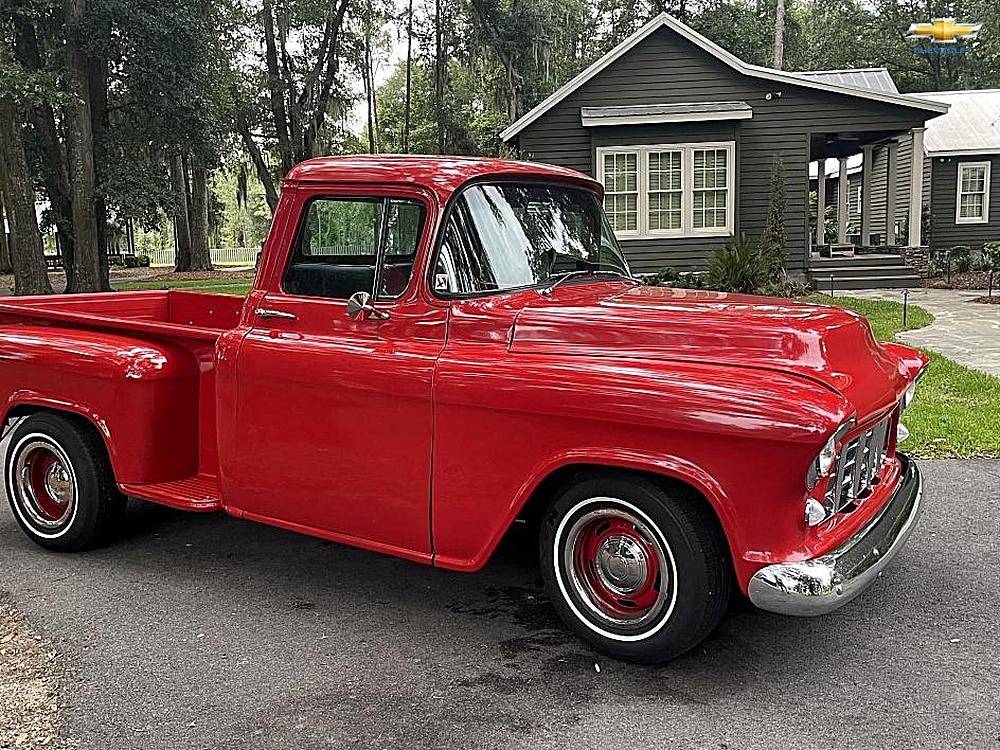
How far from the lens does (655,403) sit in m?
3.49

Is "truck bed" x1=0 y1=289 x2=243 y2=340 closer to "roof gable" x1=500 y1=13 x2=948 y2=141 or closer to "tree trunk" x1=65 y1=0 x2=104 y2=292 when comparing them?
"roof gable" x1=500 y1=13 x2=948 y2=141

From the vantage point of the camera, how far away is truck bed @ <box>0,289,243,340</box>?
5.49 metres

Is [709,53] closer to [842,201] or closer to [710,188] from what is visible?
[710,188]

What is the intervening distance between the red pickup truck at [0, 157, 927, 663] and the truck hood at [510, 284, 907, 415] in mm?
12

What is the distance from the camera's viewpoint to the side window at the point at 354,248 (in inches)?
169

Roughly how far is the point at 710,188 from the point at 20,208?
1453 cm

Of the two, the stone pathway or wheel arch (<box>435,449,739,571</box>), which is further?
the stone pathway

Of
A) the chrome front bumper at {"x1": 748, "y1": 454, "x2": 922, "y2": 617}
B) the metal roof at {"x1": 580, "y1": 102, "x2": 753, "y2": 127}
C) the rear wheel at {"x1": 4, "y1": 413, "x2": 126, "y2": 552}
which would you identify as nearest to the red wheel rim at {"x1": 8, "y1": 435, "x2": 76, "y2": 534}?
the rear wheel at {"x1": 4, "y1": 413, "x2": 126, "y2": 552}

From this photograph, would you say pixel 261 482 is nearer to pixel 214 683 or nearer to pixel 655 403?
pixel 214 683

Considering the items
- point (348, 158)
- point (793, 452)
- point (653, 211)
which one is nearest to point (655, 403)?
point (793, 452)

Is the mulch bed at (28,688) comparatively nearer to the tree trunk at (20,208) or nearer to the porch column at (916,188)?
the tree trunk at (20,208)

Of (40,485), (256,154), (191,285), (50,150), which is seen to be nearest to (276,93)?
(256,154)

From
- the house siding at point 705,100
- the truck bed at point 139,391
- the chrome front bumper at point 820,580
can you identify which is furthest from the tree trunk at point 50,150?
the chrome front bumper at point 820,580

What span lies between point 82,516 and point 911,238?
63.0 feet
